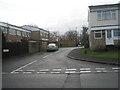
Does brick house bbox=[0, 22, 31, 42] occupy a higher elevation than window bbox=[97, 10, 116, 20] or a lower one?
lower

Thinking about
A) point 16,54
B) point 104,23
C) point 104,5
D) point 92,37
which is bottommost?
point 16,54

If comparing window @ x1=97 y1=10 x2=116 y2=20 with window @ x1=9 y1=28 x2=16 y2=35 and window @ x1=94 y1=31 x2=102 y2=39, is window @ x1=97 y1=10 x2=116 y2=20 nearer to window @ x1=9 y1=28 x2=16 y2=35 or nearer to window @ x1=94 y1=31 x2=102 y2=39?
window @ x1=94 y1=31 x2=102 y2=39

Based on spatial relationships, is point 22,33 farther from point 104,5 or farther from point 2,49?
point 104,5

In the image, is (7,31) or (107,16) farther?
(7,31)

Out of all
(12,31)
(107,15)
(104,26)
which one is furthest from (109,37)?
(12,31)

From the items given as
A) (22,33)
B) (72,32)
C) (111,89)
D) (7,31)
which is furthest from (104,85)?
(72,32)

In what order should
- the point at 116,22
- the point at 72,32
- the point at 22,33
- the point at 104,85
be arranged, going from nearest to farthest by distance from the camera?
the point at 104,85
the point at 116,22
the point at 22,33
the point at 72,32

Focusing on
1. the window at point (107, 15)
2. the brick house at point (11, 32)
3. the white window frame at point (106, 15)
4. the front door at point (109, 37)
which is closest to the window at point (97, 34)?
the front door at point (109, 37)

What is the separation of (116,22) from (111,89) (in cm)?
2364

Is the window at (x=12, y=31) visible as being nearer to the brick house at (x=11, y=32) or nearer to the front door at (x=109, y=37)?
the brick house at (x=11, y=32)

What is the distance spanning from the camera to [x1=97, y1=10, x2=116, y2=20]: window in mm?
30353

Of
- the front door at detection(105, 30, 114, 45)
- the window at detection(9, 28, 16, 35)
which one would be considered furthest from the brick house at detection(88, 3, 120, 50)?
the window at detection(9, 28, 16, 35)

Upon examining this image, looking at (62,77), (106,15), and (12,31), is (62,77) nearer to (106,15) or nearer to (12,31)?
(106,15)

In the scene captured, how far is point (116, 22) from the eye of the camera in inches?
1188
